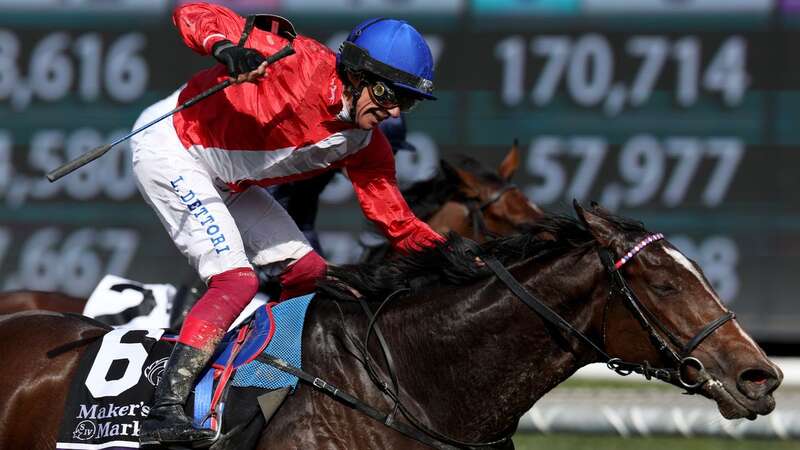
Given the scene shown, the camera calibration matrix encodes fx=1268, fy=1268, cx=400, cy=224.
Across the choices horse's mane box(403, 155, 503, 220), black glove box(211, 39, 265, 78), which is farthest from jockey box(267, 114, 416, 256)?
black glove box(211, 39, 265, 78)

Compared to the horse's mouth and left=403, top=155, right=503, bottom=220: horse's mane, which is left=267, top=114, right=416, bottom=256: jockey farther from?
the horse's mouth

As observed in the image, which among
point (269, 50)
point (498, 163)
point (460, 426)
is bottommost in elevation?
point (498, 163)

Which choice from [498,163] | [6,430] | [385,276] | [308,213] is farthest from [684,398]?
[6,430]

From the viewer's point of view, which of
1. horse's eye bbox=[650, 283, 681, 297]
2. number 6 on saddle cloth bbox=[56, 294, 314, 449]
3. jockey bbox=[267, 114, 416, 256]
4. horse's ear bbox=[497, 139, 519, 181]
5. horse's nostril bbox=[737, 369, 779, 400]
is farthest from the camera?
horse's ear bbox=[497, 139, 519, 181]

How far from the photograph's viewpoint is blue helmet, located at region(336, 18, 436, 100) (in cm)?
325

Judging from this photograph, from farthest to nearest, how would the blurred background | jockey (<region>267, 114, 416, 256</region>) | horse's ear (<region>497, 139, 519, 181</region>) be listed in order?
the blurred background < horse's ear (<region>497, 139, 519, 181</region>) < jockey (<region>267, 114, 416, 256</region>)

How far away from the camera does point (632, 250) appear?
3.04 m

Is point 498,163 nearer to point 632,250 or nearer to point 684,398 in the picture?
point 684,398

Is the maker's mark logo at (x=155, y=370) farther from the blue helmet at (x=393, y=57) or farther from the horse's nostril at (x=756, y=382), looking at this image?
the horse's nostril at (x=756, y=382)

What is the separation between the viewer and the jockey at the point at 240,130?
125 inches

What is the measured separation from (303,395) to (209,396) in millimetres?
231

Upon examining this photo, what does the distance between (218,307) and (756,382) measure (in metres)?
1.31

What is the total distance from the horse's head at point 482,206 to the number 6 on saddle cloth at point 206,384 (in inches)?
86.3

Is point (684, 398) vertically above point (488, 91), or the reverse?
point (488, 91)
